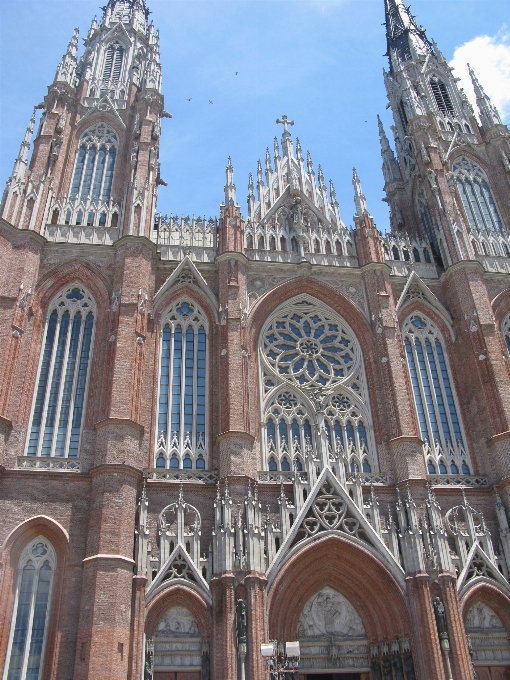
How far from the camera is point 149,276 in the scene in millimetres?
25469

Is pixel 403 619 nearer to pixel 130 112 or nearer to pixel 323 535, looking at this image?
pixel 323 535

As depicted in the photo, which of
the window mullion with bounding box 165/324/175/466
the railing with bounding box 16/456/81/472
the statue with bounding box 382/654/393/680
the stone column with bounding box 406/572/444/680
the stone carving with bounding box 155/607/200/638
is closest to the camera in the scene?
the stone column with bounding box 406/572/444/680

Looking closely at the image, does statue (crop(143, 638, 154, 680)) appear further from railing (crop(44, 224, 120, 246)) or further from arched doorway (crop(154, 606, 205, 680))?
railing (crop(44, 224, 120, 246))

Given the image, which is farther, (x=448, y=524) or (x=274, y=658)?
(x=448, y=524)

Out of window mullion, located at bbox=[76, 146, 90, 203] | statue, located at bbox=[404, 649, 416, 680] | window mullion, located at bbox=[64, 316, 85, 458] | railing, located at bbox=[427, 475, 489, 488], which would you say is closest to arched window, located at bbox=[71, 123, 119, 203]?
window mullion, located at bbox=[76, 146, 90, 203]

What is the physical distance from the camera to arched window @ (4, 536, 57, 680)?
17.5 metres

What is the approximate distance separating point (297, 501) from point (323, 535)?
1.37 m

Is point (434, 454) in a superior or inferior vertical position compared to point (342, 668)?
superior

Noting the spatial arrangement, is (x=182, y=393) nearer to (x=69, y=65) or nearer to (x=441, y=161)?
(x=441, y=161)

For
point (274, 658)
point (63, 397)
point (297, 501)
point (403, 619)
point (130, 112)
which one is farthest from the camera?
point (130, 112)

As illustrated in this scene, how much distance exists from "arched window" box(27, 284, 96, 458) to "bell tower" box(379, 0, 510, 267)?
53.5ft

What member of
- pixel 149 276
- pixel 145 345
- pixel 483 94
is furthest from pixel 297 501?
pixel 483 94

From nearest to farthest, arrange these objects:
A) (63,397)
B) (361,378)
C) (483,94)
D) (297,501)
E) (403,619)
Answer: (403,619) < (297,501) < (63,397) < (361,378) < (483,94)

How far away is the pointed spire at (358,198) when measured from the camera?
29681 millimetres
